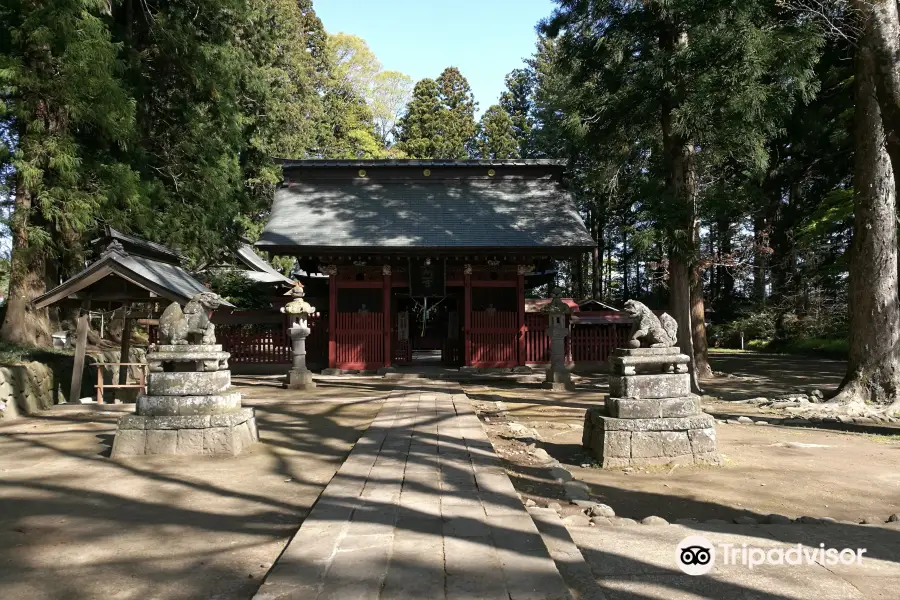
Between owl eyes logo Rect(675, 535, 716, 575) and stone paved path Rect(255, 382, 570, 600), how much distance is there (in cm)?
84

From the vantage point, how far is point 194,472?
4.88 meters

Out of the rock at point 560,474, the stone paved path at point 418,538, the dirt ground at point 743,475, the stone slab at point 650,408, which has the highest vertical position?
the stone slab at point 650,408

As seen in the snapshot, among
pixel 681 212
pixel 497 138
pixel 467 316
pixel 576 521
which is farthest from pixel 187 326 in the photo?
pixel 497 138

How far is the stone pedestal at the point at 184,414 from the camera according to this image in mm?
5469

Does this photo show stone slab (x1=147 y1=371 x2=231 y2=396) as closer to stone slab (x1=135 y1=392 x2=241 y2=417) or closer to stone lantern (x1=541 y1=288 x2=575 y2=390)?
stone slab (x1=135 y1=392 x2=241 y2=417)

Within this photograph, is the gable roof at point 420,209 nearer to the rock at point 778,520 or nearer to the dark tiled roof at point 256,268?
the dark tiled roof at point 256,268

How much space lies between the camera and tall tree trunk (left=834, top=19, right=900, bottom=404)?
8352 millimetres

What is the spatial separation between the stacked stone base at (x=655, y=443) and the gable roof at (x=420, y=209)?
904cm

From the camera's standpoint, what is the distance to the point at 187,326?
6.02 meters

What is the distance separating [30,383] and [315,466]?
20.8 ft

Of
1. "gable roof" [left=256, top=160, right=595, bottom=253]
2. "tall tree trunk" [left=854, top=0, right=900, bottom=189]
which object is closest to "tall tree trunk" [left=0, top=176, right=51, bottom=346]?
"gable roof" [left=256, top=160, right=595, bottom=253]

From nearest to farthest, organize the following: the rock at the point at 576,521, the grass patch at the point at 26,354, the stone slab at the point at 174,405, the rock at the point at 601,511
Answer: the rock at the point at 576,521 → the rock at the point at 601,511 → the stone slab at the point at 174,405 → the grass patch at the point at 26,354

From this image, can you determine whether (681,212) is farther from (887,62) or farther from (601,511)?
(601,511)

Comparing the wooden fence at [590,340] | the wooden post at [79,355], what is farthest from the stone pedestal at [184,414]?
the wooden fence at [590,340]
